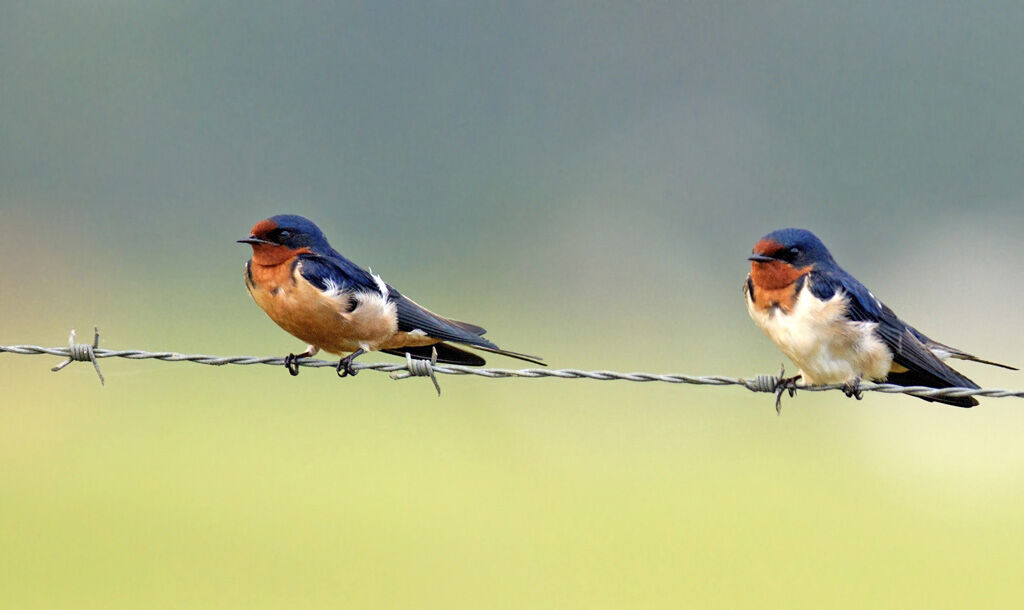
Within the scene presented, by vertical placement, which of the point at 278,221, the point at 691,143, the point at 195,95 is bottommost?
the point at 278,221

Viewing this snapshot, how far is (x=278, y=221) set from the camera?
4410 millimetres

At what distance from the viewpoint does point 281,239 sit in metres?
4.40

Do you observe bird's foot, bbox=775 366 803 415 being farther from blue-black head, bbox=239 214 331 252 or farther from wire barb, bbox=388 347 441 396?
blue-black head, bbox=239 214 331 252

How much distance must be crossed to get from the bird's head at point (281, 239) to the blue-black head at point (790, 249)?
4.78ft

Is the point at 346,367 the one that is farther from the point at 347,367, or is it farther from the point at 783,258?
the point at 783,258

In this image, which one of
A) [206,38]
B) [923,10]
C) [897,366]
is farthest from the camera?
[206,38]

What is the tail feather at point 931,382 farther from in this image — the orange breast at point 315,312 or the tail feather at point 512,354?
the orange breast at point 315,312

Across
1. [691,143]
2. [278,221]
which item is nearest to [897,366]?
[278,221]

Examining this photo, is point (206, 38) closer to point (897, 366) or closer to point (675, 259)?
point (675, 259)

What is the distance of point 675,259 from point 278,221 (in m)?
20.8

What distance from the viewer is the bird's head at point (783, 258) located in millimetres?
4133

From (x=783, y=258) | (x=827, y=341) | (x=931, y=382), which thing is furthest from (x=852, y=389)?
(x=783, y=258)

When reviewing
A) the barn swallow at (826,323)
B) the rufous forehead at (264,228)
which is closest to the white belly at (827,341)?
the barn swallow at (826,323)

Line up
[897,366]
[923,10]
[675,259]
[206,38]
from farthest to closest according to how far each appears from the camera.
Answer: [206,38] < [923,10] < [675,259] < [897,366]
